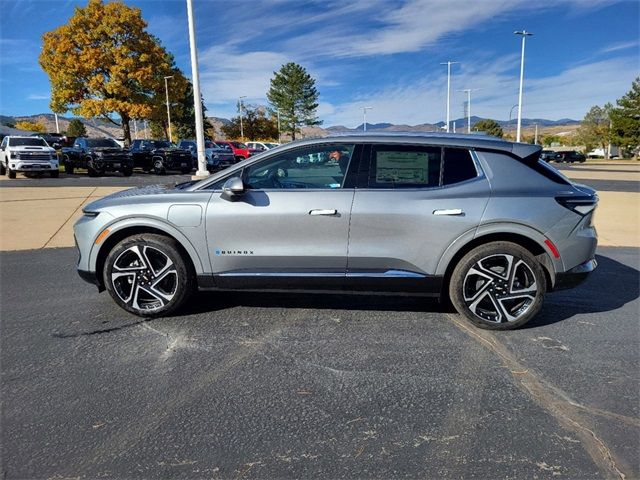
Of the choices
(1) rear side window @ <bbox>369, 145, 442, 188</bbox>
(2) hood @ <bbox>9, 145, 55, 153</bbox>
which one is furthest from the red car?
(1) rear side window @ <bbox>369, 145, 442, 188</bbox>

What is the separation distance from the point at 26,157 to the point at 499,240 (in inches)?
803

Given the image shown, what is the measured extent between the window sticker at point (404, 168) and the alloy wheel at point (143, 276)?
2.06 m

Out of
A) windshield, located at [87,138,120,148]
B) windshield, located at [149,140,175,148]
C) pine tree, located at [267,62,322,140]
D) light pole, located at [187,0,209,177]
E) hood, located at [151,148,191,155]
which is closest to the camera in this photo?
light pole, located at [187,0,209,177]

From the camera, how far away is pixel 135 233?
401 centimetres

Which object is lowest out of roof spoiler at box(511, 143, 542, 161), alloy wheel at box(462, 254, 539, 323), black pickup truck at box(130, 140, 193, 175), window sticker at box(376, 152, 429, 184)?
alloy wheel at box(462, 254, 539, 323)

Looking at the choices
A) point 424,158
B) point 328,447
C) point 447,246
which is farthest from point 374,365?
→ point 424,158

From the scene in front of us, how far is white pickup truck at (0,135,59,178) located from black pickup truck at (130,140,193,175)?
191 inches

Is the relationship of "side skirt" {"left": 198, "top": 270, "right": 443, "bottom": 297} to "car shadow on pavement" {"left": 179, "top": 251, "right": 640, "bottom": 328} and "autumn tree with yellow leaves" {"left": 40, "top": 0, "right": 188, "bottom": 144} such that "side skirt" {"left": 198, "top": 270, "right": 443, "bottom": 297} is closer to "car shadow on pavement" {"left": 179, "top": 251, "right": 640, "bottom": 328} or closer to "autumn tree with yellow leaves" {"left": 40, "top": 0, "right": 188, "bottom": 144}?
"car shadow on pavement" {"left": 179, "top": 251, "right": 640, "bottom": 328}

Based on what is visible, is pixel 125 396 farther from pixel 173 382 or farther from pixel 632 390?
pixel 632 390

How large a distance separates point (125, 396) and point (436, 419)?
1.95 m

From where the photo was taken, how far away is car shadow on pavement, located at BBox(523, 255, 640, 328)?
418cm

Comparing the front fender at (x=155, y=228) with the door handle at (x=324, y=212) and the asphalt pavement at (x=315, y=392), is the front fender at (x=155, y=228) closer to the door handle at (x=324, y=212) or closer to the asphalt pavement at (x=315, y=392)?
the asphalt pavement at (x=315, y=392)

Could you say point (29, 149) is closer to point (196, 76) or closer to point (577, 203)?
point (196, 76)

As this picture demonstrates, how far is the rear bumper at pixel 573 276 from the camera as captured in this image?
12.2 feet
